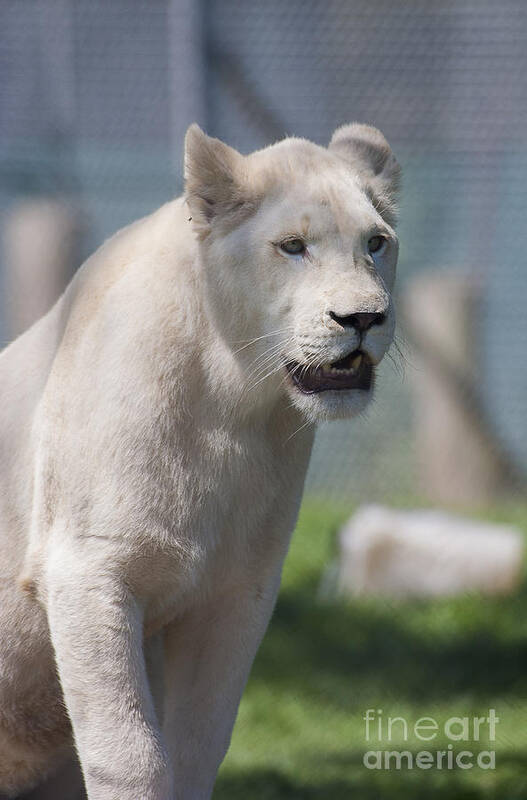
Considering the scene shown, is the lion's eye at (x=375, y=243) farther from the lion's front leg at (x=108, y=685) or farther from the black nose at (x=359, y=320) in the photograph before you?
the lion's front leg at (x=108, y=685)

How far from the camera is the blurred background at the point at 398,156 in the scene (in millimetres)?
6660

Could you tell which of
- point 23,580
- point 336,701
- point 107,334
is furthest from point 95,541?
point 336,701

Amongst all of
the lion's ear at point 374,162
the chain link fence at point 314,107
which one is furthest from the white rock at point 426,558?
the lion's ear at point 374,162

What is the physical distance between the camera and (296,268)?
2.73 meters

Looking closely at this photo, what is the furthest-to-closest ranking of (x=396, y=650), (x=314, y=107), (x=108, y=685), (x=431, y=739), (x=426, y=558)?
(x=314, y=107), (x=426, y=558), (x=396, y=650), (x=431, y=739), (x=108, y=685)

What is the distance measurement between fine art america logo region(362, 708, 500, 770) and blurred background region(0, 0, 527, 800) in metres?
0.82

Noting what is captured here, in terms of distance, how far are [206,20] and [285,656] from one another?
350cm

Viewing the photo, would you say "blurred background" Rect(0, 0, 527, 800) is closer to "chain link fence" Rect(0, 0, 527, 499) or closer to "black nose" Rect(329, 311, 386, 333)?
"chain link fence" Rect(0, 0, 527, 499)

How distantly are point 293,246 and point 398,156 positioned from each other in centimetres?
479

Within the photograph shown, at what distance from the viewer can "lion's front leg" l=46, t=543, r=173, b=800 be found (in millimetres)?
2783

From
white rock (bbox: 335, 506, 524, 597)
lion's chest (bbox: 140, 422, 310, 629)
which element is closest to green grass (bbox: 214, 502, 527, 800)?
white rock (bbox: 335, 506, 524, 597)

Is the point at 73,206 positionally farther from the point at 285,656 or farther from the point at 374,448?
the point at 285,656

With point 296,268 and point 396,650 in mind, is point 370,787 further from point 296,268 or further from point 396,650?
point 296,268

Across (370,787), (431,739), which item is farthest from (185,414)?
(431,739)
